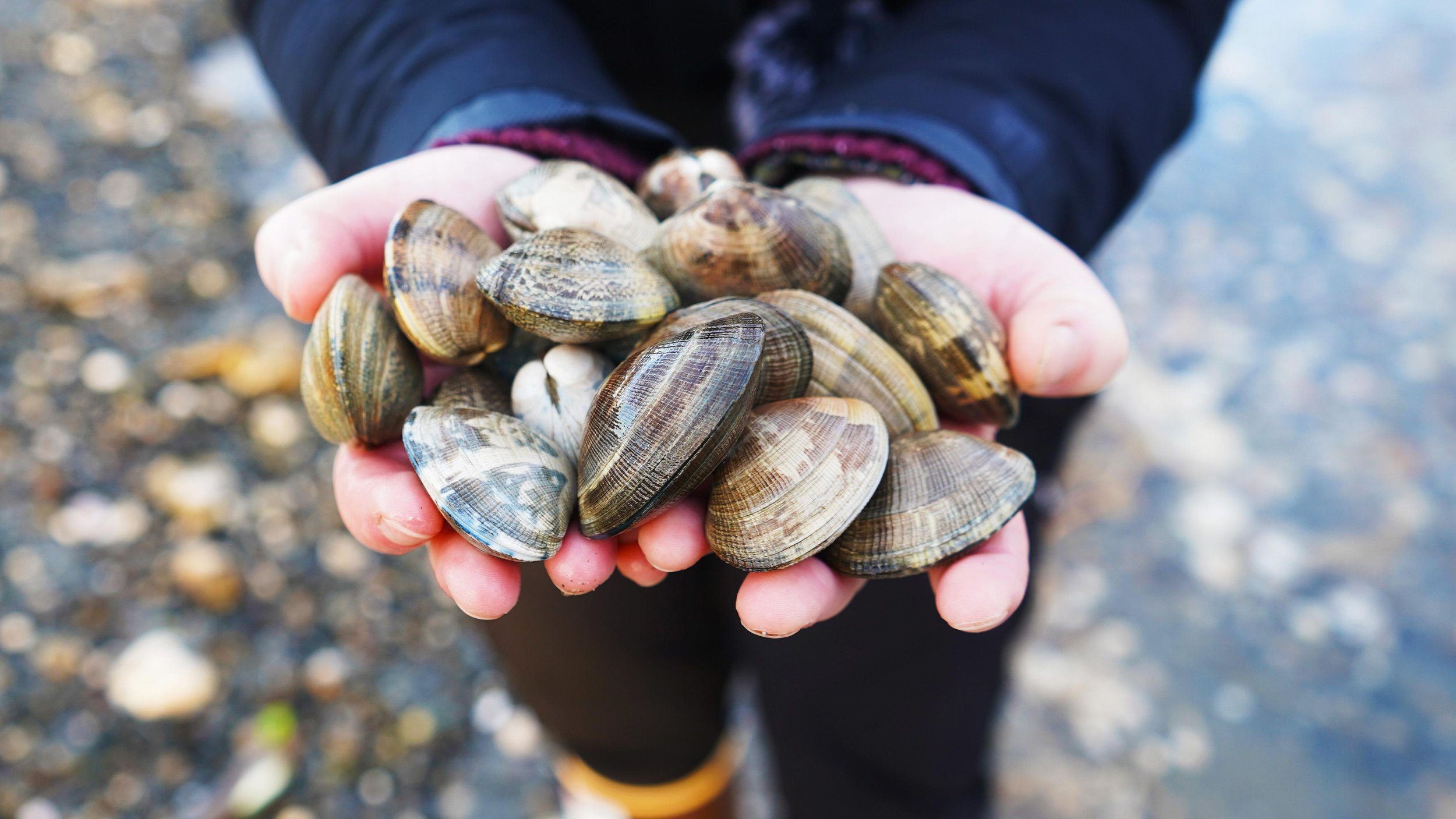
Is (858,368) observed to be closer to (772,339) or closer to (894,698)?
(772,339)

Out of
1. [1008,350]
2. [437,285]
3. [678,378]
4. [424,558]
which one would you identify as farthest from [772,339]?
[424,558]

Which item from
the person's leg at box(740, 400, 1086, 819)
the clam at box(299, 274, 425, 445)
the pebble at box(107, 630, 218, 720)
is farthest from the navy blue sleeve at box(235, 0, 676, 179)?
the pebble at box(107, 630, 218, 720)

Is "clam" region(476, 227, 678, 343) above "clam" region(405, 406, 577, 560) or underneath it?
above

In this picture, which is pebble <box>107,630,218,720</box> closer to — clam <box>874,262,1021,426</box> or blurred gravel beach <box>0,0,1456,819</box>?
blurred gravel beach <box>0,0,1456,819</box>

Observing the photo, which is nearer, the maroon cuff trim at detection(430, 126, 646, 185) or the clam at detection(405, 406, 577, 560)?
the clam at detection(405, 406, 577, 560)

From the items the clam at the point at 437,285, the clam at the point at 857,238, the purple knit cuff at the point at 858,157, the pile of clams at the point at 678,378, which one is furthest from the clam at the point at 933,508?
the clam at the point at 437,285

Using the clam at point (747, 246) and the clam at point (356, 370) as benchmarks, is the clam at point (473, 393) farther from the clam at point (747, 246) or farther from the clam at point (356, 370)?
the clam at point (747, 246)

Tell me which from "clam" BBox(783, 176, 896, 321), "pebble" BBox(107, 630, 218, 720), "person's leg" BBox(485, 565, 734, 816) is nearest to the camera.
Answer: "clam" BBox(783, 176, 896, 321)
